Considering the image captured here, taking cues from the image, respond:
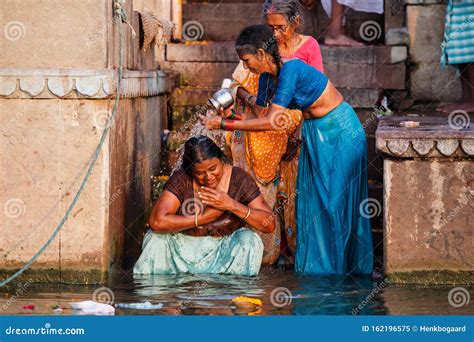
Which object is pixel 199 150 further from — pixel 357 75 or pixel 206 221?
pixel 357 75

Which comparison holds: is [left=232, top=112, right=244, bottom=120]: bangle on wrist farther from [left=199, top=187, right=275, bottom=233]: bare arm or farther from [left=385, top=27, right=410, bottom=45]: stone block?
[left=385, top=27, right=410, bottom=45]: stone block

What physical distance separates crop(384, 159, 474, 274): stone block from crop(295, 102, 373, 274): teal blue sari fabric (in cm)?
57

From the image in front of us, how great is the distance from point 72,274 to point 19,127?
3.38 feet

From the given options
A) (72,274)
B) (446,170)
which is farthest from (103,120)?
(446,170)

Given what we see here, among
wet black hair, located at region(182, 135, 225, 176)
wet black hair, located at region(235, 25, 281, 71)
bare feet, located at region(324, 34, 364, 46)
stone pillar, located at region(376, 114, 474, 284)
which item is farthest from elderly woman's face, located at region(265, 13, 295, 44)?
bare feet, located at region(324, 34, 364, 46)

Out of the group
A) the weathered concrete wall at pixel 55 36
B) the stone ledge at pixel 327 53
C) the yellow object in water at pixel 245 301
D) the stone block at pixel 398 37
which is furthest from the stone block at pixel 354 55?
the yellow object in water at pixel 245 301

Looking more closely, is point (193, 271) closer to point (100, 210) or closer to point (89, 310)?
point (100, 210)

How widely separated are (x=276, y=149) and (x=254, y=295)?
154 centimetres

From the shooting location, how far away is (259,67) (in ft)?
24.8

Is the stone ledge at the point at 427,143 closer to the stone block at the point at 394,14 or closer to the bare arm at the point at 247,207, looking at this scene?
the bare arm at the point at 247,207

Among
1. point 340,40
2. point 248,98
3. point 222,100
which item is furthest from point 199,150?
point 340,40

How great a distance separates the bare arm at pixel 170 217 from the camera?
7.64 meters

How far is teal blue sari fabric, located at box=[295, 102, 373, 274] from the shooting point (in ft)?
26.0

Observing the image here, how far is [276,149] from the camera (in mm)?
8258
